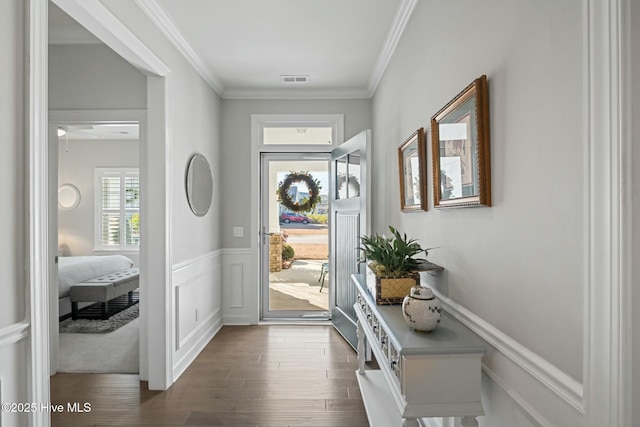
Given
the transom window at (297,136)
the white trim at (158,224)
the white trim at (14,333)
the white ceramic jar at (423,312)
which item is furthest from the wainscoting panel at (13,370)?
the transom window at (297,136)

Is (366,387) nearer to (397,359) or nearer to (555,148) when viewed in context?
(397,359)

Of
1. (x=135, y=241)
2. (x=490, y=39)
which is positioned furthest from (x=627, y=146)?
(x=135, y=241)

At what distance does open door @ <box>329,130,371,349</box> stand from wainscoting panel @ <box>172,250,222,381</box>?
1283 mm

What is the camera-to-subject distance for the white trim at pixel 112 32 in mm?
1839

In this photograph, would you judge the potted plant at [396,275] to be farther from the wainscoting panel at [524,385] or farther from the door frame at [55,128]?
the door frame at [55,128]

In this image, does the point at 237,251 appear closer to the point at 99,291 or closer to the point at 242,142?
the point at 242,142

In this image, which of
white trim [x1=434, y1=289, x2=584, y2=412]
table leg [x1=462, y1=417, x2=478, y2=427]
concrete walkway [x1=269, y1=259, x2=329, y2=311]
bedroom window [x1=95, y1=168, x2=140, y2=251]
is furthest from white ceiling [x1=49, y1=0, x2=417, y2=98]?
bedroom window [x1=95, y1=168, x2=140, y2=251]

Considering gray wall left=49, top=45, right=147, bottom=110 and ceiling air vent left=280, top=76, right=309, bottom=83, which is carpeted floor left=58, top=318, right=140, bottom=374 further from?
ceiling air vent left=280, top=76, right=309, bottom=83

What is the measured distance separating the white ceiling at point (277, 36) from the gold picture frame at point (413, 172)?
91 centimetres

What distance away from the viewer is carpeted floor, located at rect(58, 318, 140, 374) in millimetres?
3191

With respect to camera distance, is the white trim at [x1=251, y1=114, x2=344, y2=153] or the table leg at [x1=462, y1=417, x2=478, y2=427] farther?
the white trim at [x1=251, y1=114, x2=344, y2=153]

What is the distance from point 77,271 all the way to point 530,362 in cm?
516

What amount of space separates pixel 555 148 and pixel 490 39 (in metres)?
0.60

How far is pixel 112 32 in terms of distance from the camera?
2107 millimetres
